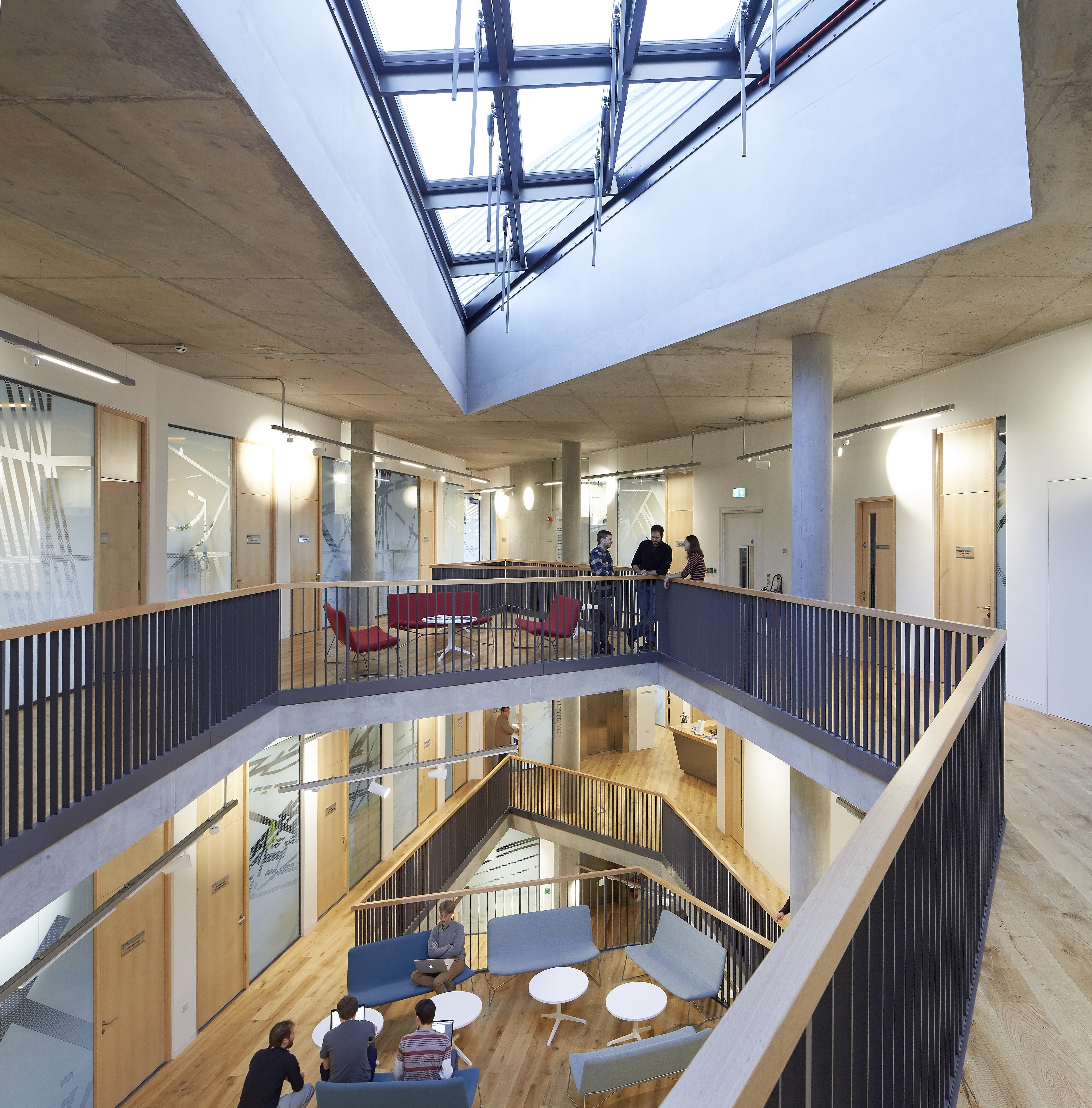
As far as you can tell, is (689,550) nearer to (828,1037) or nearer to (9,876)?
(9,876)

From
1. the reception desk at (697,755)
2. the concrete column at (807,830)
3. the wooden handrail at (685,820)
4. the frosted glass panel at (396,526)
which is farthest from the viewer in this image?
the reception desk at (697,755)

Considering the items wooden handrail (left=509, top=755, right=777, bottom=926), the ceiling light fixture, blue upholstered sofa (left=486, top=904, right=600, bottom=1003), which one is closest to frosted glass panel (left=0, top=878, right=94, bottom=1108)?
blue upholstered sofa (left=486, top=904, right=600, bottom=1003)

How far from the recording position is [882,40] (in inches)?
219

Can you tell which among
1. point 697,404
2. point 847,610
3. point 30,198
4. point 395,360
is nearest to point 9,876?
point 30,198

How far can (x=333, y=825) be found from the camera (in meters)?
11.9

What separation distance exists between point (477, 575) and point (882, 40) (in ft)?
36.5

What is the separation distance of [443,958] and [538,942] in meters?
1.19

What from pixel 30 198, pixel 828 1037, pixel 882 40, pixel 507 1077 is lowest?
pixel 507 1077

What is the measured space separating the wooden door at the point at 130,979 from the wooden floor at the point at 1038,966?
7.53 metres

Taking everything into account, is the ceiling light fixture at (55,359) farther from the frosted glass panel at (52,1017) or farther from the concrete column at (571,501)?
the concrete column at (571,501)

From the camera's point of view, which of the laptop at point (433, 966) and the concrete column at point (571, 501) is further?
the concrete column at point (571, 501)

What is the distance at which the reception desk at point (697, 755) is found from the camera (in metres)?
15.8

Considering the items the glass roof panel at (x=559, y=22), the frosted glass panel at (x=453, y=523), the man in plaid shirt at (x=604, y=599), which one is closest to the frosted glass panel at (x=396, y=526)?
the frosted glass panel at (x=453, y=523)

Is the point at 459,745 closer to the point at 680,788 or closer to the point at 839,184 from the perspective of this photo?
the point at 680,788
